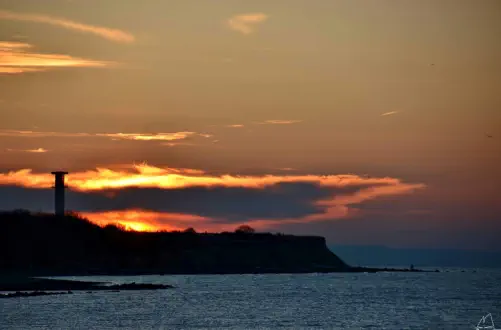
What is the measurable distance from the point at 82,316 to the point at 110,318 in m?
2.63

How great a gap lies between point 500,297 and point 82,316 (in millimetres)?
61364

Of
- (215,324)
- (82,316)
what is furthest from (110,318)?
(215,324)

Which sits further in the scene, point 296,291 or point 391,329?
point 296,291

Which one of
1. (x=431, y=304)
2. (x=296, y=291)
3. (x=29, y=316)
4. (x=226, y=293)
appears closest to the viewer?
(x=29, y=316)

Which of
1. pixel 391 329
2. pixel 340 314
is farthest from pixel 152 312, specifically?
pixel 391 329

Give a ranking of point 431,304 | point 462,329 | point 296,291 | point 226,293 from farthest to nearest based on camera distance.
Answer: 1. point 296,291
2. point 226,293
3. point 431,304
4. point 462,329

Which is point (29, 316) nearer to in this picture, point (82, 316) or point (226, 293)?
point (82, 316)

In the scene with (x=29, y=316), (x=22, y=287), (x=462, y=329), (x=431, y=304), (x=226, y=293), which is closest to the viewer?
(x=462, y=329)

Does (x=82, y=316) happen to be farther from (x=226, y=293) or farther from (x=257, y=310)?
(x=226, y=293)

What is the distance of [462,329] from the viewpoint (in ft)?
285

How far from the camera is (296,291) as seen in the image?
15612 centimetres

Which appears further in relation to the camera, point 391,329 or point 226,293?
point 226,293

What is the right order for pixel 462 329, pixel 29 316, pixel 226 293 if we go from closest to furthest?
pixel 462 329
pixel 29 316
pixel 226 293

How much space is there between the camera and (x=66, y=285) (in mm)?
141875
